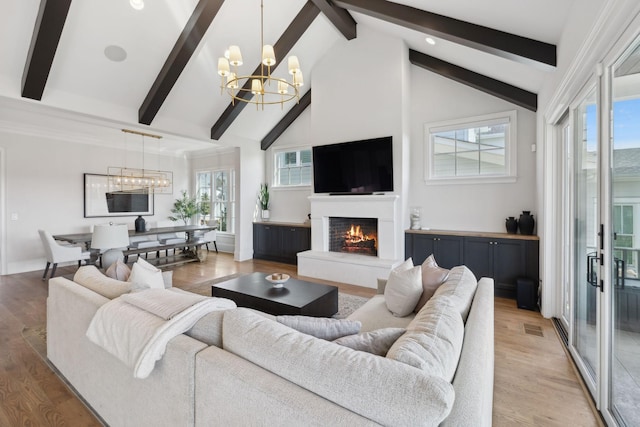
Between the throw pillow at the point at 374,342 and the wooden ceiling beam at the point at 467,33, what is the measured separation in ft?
9.86

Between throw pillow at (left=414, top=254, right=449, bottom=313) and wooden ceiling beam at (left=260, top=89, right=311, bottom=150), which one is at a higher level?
wooden ceiling beam at (left=260, top=89, right=311, bottom=150)

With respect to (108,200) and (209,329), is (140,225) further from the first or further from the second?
(209,329)

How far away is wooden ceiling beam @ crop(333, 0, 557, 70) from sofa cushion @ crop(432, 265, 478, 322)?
2171 millimetres

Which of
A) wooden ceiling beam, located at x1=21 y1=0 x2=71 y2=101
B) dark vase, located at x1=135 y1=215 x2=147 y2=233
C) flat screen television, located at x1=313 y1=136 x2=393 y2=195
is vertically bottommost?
dark vase, located at x1=135 y1=215 x2=147 y2=233

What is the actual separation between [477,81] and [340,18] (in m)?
2.26

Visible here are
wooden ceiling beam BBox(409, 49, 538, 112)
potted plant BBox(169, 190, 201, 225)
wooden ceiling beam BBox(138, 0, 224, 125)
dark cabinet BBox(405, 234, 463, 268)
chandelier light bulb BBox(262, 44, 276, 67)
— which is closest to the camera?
chandelier light bulb BBox(262, 44, 276, 67)

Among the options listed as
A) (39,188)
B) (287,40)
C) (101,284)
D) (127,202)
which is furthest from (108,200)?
(101,284)

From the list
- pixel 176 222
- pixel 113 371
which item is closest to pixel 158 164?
pixel 176 222

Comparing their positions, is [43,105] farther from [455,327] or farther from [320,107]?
[455,327]

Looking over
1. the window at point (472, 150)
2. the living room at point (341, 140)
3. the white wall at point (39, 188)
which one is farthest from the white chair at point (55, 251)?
the window at point (472, 150)

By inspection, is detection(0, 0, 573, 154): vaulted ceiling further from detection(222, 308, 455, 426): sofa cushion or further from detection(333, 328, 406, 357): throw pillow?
detection(222, 308, 455, 426): sofa cushion

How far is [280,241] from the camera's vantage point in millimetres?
6457

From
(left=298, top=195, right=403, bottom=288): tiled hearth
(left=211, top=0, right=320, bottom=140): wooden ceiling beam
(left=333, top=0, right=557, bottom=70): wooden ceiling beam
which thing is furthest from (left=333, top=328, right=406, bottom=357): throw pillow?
(left=211, top=0, right=320, bottom=140): wooden ceiling beam

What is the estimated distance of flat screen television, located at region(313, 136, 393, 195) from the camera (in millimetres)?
4809
